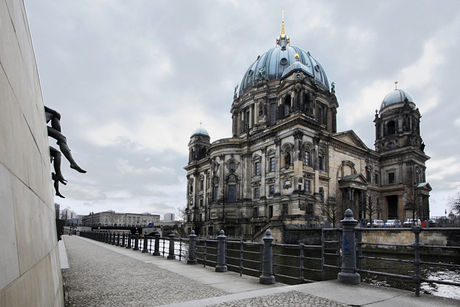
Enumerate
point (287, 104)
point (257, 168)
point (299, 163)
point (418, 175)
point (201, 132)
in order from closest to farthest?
point (299, 163) < point (287, 104) < point (257, 168) < point (418, 175) < point (201, 132)

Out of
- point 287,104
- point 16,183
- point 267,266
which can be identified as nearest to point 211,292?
point 267,266

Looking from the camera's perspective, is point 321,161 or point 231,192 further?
point 231,192

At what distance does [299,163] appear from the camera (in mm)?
44219

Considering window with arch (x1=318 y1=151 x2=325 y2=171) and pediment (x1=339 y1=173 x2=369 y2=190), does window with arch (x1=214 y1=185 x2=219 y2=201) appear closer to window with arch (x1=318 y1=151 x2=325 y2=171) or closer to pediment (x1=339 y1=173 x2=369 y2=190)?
window with arch (x1=318 y1=151 x2=325 y2=171)

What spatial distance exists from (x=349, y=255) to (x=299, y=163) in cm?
3583

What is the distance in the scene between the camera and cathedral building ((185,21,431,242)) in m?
45.6

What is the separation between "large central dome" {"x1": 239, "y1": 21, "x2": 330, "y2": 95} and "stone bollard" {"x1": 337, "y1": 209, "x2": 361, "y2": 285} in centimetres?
5489

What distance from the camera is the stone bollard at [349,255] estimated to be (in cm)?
882

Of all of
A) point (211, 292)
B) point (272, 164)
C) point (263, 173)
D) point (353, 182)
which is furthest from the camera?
point (263, 173)

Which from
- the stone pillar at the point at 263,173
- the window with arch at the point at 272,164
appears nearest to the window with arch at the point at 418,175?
the window with arch at the point at 272,164

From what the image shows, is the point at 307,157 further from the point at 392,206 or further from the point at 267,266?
the point at 267,266

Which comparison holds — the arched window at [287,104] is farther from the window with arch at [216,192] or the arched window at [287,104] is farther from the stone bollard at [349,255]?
the stone bollard at [349,255]

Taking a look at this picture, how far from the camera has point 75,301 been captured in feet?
25.5

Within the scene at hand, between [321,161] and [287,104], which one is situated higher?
[287,104]
